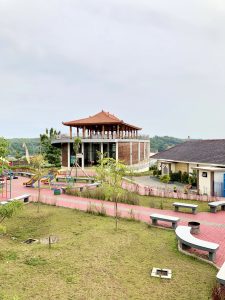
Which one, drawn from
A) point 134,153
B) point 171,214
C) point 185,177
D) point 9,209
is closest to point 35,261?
point 9,209

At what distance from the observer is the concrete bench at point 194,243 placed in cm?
932

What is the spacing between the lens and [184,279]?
8.08 m

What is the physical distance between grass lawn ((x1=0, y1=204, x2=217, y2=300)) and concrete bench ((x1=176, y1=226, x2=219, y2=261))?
1.30ft

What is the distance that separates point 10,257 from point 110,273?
10.9 feet

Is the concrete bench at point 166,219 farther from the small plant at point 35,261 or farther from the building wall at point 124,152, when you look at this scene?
the building wall at point 124,152

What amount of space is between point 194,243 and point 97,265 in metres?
3.31

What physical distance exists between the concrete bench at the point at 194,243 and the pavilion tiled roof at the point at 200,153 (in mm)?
14607

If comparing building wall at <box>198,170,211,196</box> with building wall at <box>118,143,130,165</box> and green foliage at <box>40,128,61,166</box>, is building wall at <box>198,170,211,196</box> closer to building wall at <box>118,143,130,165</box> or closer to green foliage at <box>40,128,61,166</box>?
building wall at <box>118,143,130,165</box>

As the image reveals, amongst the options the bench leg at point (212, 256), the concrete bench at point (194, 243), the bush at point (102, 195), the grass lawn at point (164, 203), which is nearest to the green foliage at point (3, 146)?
the concrete bench at point (194, 243)

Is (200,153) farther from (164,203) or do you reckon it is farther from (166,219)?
(166,219)

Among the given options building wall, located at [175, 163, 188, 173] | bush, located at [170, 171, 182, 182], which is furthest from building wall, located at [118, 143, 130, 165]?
bush, located at [170, 171, 182, 182]

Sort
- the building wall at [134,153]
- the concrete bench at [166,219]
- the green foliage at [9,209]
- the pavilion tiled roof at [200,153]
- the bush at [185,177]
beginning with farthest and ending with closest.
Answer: the building wall at [134,153] → the bush at [185,177] → the pavilion tiled roof at [200,153] → the concrete bench at [166,219] → the green foliage at [9,209]

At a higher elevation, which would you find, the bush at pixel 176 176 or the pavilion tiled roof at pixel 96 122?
the pavilion tiled roof at pixel 96 122

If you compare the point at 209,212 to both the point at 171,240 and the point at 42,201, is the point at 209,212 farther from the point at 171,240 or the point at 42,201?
the point at 42,201
